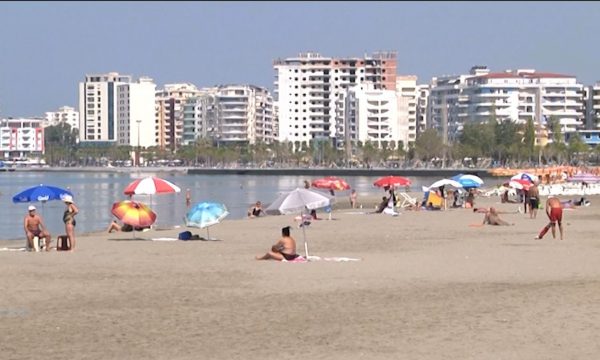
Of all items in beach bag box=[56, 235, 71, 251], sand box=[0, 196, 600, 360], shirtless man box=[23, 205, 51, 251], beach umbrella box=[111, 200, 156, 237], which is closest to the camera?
sand box=[0, 196, 600, 360]

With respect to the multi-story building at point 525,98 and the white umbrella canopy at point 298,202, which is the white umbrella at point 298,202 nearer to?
the white umbrella canopy at point 298,202

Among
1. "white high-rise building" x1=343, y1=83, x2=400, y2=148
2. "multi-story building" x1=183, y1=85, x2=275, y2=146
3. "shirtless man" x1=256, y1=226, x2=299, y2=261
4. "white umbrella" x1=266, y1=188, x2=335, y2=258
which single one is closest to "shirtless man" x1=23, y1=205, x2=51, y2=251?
"white umbrella" x1=266, y1=188, x2=335, y2=258

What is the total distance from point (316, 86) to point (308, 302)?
167 metres

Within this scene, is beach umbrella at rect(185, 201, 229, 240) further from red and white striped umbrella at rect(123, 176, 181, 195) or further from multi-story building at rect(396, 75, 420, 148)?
multi-story building at rect(396, 75, 420, 148)

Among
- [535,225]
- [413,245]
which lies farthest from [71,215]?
[535,225]

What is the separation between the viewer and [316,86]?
18162 cm

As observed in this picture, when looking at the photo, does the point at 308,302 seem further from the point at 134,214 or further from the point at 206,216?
→ the point at 134,214

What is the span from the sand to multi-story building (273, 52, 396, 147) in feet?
510

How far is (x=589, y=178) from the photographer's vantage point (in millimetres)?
68625

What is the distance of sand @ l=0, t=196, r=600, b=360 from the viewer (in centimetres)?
1151

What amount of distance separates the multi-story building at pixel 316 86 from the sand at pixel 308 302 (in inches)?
6122

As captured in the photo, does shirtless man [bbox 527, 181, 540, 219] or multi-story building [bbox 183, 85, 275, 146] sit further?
multi-story building [bbox 183, 85, 275, 146]

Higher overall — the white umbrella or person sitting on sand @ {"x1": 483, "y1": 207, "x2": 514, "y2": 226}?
the white umbrella

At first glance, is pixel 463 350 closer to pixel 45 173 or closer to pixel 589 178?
pixel 589 178
